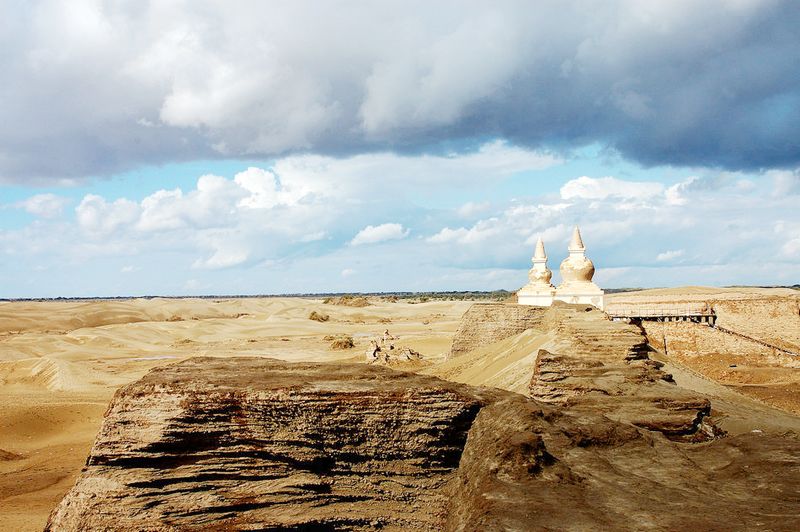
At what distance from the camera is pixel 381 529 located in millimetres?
7566

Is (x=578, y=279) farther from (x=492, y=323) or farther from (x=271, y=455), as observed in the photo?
(x=271, y=455)

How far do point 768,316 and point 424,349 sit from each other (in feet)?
53.8

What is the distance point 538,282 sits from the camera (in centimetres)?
2741

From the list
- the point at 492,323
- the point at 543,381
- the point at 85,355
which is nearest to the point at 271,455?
the point at 543,381

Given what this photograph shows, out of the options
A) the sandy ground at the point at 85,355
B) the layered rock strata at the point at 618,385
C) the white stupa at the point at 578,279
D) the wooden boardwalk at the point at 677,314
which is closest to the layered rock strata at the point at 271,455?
the sandy ground at the point at 85,355

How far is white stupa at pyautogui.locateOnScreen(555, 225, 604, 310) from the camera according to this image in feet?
83.5

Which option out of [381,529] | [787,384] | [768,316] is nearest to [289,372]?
[381,529]

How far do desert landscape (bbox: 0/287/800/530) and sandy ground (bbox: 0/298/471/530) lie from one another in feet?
0.28

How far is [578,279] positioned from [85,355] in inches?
1110

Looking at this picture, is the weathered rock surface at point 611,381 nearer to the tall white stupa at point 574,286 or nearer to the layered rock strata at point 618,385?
the layered rock strata at point 618,385

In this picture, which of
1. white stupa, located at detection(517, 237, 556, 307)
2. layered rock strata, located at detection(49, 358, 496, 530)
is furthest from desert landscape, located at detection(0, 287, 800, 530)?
white stupa, located at detection(517, 237, 556, 307)

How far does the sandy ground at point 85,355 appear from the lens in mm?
16094

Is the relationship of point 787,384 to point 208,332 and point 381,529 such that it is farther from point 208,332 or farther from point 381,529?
point 208,332

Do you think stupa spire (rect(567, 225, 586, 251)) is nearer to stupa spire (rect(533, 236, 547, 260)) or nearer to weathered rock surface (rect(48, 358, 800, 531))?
stupa spire (rect(533, 236, 547, 260))
